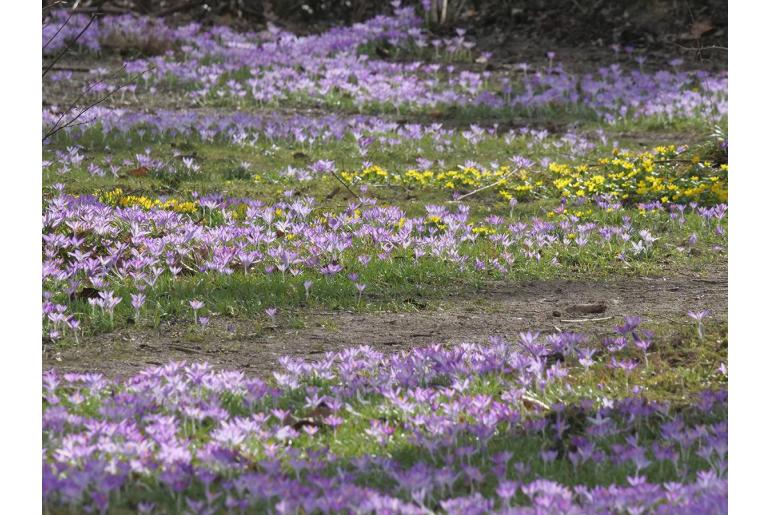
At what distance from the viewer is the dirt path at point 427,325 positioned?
5.95 meters

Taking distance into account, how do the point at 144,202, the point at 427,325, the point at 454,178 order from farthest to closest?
the point at 454,178 < the point at 144,202 < the point at 427,325

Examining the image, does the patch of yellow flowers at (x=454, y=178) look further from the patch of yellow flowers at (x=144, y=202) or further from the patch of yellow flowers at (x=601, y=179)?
the patch of yellow flowers at (x=144, y=202)

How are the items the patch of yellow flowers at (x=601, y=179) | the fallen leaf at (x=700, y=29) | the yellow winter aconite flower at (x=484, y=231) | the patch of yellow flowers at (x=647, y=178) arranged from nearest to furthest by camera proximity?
the yellow winter aconite flower at (x=484, y=231) → the patch of yellow flowers at (x=647, y=178) → the patch of yellow flowers at (x=601, y=179) → the fallen leaf at (x=700, y=29)

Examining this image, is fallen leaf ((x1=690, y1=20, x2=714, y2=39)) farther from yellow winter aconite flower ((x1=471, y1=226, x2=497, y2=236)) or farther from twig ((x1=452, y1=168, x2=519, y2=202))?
yellow winter aconite flower ((x1=471, y1=226, x2=497, y2=236))

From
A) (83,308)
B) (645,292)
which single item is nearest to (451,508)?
(83,308)

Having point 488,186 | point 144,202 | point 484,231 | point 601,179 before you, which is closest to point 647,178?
point 601,179

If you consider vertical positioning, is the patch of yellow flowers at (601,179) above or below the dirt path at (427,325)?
above

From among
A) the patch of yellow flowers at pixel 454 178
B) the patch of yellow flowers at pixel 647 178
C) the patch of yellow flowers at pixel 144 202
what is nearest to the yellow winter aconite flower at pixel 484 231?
the patch of yellow flowers at pixel 647 178

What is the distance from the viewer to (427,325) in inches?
263

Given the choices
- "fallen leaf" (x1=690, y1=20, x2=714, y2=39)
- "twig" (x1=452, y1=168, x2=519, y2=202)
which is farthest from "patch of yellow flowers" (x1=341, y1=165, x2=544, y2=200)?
"fallen leaf" (x1=690, y1=20, x2=714, y2=39)

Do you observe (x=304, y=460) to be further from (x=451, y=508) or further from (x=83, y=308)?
(x=83, y=308)

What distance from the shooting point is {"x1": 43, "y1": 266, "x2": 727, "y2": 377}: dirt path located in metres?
5.95

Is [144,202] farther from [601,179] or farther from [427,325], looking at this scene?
[601,179]

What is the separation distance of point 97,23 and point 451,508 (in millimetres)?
17192
